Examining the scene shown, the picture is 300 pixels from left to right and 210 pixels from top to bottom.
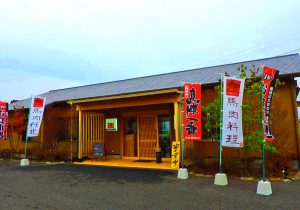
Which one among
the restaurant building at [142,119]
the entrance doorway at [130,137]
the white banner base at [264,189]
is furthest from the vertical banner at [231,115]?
the entrance doorway at [130,137]

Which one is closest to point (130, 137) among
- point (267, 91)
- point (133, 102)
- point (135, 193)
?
point (133, 102)

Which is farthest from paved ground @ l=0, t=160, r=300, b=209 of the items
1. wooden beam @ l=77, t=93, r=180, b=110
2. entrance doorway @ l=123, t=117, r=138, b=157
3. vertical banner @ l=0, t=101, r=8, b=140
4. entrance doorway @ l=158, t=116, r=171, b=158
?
vertical banner @ l=0, t=101, r=8, b=140

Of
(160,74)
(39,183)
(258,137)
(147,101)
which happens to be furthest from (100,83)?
(258,137)

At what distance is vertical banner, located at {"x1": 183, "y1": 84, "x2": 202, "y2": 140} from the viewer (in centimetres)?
945

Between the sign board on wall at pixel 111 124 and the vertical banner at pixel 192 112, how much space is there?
598 cm

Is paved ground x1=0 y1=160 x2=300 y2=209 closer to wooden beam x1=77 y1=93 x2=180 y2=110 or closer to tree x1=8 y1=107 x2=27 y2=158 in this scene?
wooden beam x1=77 y1=93 x2=180 y2=110

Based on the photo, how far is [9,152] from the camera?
17969 mm

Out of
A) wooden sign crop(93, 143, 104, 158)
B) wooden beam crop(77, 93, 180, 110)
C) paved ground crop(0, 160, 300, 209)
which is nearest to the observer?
paved ground crop(0, 160, 300, 209)

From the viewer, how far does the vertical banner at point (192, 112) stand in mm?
9453

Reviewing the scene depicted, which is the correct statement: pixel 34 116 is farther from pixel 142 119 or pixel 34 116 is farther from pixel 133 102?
pixel 142 119

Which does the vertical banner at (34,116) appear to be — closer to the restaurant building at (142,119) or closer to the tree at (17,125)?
the restaurant building at (142,119)

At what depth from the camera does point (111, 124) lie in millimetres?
14898

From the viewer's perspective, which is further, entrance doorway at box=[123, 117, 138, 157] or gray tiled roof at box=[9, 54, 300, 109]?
entrance doorway at box=[123, 117, 138, 157]

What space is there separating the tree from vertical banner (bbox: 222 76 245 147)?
12794 mm
